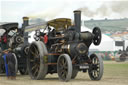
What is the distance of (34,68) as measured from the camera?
1355 centimetres

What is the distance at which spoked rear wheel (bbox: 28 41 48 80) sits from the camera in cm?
1269

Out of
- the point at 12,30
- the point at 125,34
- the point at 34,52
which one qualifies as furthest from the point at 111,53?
the point at 125,34

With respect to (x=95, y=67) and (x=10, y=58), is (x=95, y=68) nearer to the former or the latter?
(x=95, y=67)

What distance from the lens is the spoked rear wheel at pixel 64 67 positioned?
1137cm

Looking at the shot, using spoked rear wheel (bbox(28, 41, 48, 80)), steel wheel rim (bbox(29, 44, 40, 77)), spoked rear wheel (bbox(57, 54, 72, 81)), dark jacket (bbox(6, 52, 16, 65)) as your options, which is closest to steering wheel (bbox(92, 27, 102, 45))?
spoked rear wheel (bbox(57, 54, 72, 81))

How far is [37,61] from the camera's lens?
519 inches

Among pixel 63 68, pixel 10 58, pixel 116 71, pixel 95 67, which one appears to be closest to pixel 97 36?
pixel 95 67

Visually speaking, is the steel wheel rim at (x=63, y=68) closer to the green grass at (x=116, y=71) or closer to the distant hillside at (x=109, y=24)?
the green grass at (x=116, y=71)

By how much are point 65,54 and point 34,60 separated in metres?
2.07

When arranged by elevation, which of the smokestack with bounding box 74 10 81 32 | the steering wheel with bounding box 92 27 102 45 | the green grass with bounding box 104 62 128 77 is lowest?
the green grass with bounding box 104 62 128 77

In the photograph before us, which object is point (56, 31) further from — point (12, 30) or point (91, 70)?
point (12, 30)

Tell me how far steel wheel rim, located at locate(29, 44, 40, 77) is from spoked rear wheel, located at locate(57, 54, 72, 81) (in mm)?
1260

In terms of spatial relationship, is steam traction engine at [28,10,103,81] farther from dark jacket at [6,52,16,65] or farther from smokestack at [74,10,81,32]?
dark jacket at [6,52,16,65]

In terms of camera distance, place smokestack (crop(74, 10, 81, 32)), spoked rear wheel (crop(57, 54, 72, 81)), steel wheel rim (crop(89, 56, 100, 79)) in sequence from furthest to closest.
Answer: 1. smokestack (crop(74, 10, 81, 32))
2. steel wheel rim (crop(89, 56, 100, 79))
3. spoked rear wheel (crop(57, 54, 72, 81))
